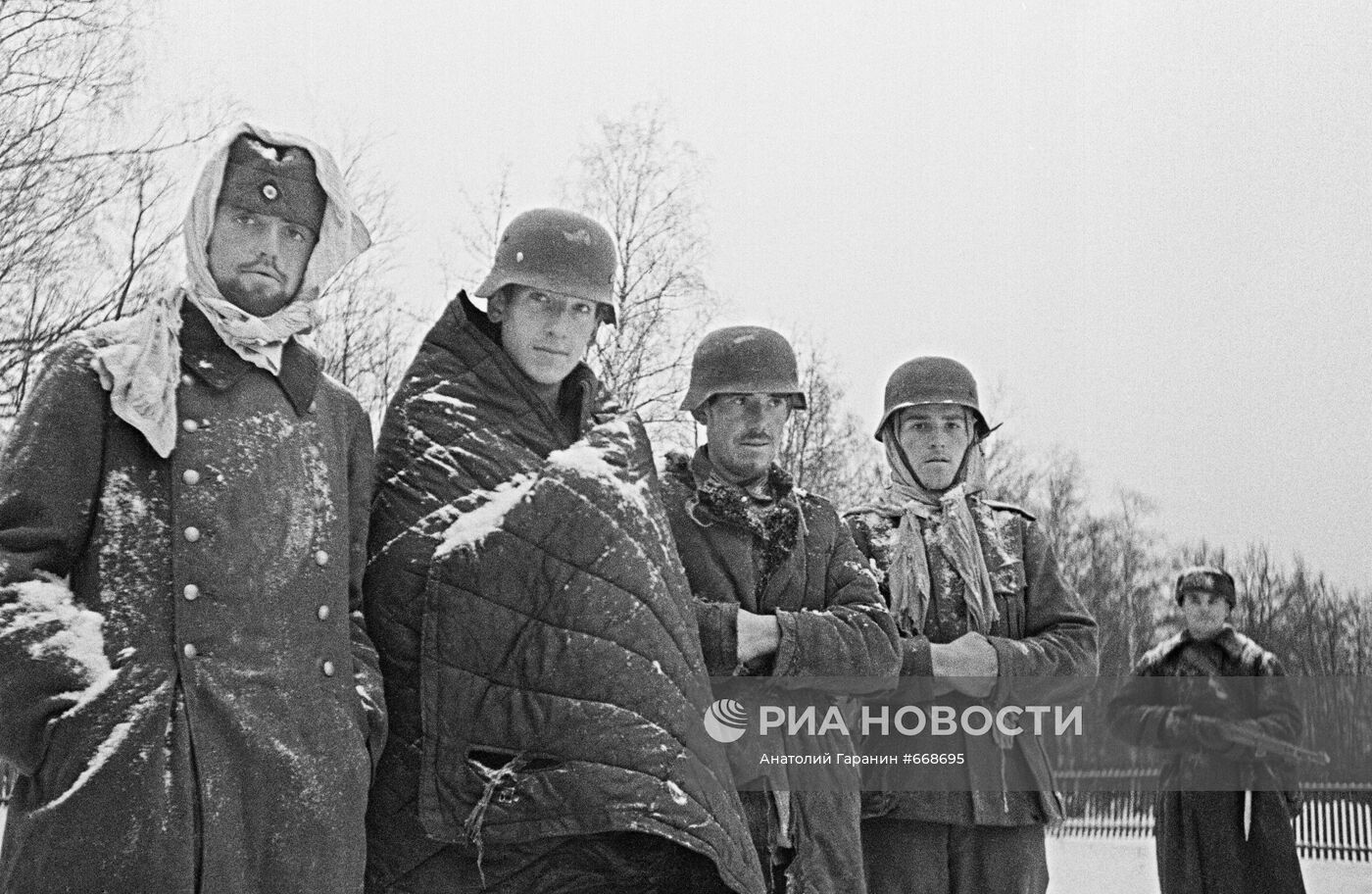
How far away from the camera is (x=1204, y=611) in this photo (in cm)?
695

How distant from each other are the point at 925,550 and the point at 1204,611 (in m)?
3.06

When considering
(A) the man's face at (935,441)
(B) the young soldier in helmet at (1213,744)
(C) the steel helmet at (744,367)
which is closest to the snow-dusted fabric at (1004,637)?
(A) the man's face at (935,441)

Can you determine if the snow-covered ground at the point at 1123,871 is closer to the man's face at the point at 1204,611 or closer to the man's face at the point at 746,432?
the man's face at the point at 1204,611

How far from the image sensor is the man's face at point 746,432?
12.7 ft

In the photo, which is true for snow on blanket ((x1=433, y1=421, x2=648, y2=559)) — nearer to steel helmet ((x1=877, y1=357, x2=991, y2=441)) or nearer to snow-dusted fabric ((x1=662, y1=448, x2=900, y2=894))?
snow-dusted fabric ((x1=662, y1=448, x2=900, y2=894))

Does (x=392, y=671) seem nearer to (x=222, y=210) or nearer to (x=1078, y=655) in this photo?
(x=222, y=210)

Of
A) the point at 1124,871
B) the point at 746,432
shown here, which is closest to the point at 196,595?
the point at 746,432

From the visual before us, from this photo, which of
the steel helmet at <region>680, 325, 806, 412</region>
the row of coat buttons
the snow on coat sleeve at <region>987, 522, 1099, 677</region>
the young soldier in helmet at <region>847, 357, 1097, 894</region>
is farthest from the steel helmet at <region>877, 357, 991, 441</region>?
the row of coat buttons

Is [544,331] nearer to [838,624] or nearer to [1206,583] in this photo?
[838,624]

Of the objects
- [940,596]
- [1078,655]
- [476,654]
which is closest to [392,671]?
[476,654]

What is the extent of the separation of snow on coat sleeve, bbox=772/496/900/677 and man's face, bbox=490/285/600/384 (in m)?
0.84

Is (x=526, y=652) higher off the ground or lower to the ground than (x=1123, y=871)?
higher

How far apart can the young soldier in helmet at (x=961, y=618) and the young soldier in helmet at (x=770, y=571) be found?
0.49m

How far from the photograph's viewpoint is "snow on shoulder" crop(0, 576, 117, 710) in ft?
7.83
